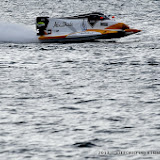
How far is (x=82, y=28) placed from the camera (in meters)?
51.1

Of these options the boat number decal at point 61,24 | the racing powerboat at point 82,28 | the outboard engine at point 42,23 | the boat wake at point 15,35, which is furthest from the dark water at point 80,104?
the boat wake at point 15,35

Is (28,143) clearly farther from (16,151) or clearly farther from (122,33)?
(122,33)

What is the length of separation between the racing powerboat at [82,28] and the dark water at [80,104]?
4.62 m

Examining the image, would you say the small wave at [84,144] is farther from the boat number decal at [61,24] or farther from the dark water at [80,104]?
the boat number decal at [61,24]

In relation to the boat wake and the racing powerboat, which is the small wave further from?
the boat wake

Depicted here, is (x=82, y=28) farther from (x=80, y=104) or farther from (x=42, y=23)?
(x=80, y=104)

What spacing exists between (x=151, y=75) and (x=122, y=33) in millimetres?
17706

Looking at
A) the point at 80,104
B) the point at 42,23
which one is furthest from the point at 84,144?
the point at 42,23

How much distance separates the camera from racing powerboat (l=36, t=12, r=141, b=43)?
5025 cm

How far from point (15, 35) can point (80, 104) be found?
35358mm

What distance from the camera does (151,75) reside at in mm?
33250

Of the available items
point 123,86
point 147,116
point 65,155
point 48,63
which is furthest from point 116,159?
point 48,63

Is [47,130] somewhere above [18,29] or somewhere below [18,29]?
below

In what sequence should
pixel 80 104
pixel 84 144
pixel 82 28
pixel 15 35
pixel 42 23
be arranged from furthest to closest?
pixel 15 35 → pixel 42 23 → pixel 82 28 → pixel 80 104 → pixel 84 144
